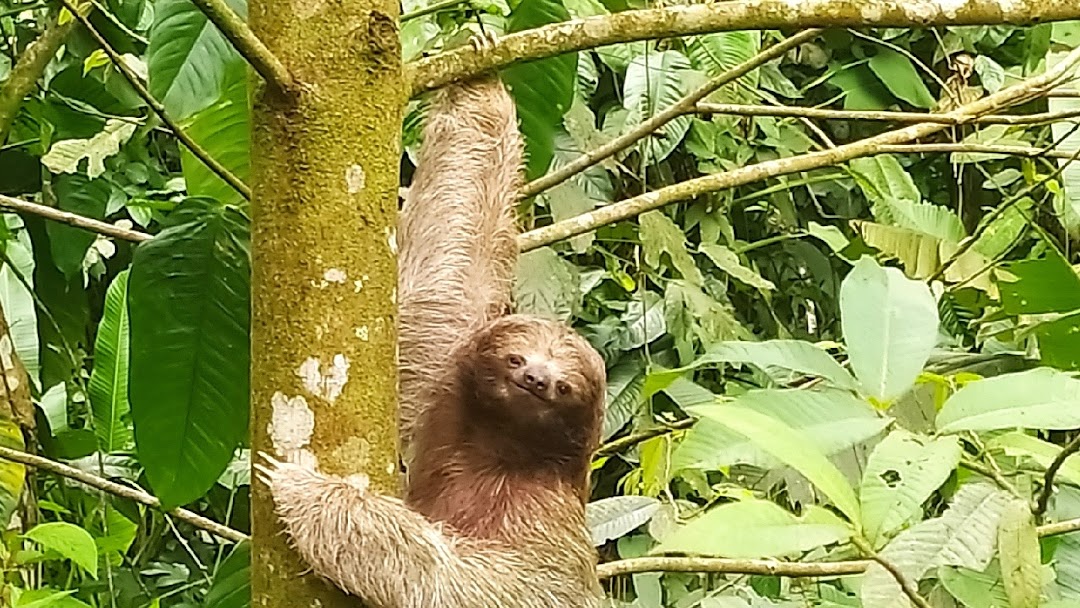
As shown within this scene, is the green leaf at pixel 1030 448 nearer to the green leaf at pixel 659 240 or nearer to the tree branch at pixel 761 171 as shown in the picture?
the tree branch at pixel 761 171

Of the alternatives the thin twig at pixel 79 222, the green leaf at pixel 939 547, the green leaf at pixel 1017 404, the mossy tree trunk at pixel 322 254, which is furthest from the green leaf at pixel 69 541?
the green leaf at pixel 1017 404

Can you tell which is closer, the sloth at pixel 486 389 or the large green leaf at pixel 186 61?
the large green leaf at pixel 186 61

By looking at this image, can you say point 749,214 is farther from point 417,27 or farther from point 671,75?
point 417,27

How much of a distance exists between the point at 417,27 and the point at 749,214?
2.50 metres

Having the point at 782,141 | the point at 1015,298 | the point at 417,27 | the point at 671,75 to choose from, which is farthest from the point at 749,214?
the point at 1015,298

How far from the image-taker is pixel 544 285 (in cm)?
307

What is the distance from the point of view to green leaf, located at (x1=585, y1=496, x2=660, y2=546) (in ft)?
8.39

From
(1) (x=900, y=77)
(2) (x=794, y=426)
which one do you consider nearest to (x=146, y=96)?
(2) (x=794, y=426)

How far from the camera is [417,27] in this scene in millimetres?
3037

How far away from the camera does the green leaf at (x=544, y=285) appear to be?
304 cm

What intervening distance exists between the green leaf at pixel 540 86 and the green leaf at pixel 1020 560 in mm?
1241

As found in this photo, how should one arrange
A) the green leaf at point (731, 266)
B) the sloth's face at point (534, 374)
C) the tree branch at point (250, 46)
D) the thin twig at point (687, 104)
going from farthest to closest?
1. the green leaf at point (731, 266)
2. the sloth's face at point (534, 374)
3. the thin twig at point (687, 104)
4. the tree branch at point (250, 46)

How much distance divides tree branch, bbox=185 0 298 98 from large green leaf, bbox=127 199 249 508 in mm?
592

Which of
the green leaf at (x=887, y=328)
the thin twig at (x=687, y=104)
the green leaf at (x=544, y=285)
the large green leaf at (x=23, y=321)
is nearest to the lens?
the green leaf at (x=887, y=328)
